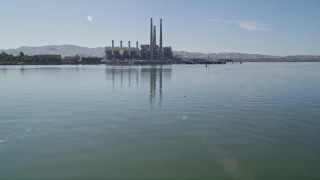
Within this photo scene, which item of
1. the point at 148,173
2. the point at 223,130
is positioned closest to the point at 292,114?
the point at 223,130

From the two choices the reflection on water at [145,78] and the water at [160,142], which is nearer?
the water at [160,142]

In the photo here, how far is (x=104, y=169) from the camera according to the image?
13258 millimetres

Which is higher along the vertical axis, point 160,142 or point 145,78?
point 145,78

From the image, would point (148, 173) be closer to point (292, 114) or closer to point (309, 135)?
point (309, 135)

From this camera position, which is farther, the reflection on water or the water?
the reflection on water

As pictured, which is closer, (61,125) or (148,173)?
(148,173)

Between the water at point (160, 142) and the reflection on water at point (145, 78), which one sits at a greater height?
the reflection on water at point (145, 78)

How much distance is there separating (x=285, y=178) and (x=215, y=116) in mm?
12752

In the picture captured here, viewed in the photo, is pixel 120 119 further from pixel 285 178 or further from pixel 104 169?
pixel 285 178

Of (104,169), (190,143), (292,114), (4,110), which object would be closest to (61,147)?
(104,169)

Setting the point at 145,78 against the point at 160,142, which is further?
the point at 145,78

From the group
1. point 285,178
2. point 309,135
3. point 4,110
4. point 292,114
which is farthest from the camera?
point 4,110

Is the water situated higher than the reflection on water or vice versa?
the reflection on water

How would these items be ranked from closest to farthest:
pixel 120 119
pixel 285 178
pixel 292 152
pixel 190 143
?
pixel 285 178
pixel 292 152
pixel 190 143
pixel 120 119
